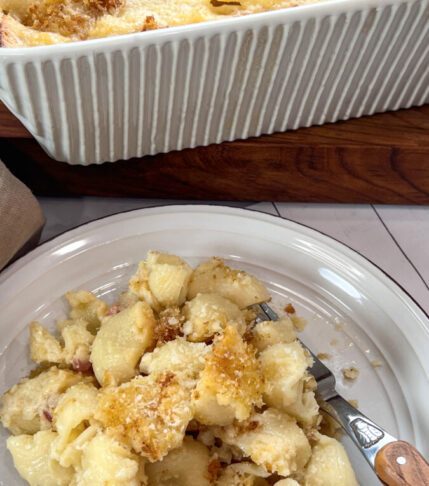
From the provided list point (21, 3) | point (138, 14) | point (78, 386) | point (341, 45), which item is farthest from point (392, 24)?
point (78, 386)

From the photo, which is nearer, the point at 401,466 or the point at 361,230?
the point at 401,466

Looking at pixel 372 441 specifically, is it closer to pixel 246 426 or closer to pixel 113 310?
pixel 246 426

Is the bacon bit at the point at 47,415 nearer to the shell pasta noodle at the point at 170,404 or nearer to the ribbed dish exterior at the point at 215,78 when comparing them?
the shell pasta noodle at the point at 170,404

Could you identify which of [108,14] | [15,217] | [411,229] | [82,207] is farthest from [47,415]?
[411,229]

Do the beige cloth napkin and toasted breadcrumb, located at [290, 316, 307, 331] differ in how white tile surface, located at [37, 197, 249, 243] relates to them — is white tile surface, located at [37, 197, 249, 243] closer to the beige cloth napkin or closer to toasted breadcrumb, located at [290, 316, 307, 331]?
the beige cloth napkin

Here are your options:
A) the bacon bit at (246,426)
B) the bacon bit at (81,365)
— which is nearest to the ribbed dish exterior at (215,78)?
the bacon bit at (81,365)

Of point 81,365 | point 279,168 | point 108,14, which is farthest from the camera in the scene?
point 279,168

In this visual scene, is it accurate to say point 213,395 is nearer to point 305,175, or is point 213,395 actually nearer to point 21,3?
point 305,175

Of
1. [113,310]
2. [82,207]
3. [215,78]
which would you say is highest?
[215,78]
